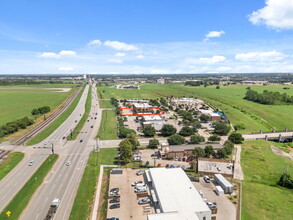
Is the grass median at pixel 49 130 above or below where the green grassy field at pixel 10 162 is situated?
above

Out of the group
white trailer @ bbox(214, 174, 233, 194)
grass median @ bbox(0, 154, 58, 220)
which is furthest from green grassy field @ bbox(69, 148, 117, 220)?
white trailer @ bbox(214, 174, 233, 194)

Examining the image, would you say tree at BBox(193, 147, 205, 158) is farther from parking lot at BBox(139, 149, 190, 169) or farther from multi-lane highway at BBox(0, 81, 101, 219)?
Result: multi-lane highway at BBox(0, 81, 101, 219)

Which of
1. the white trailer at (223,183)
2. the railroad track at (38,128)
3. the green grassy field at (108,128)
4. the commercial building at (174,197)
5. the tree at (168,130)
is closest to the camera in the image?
the commercial building at (174,197)

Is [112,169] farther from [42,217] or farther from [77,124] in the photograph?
[77,124]

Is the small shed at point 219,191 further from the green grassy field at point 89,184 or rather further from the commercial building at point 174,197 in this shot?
the green grassy field at point 89,184

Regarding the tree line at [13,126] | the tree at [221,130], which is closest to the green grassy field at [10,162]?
the tree line at [13,126]

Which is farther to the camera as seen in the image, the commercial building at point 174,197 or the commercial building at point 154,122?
the commercial building at point 154,122

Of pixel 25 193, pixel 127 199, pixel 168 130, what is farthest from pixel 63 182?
pixel 168 130

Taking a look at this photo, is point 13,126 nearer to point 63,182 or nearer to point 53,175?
point 53,175
